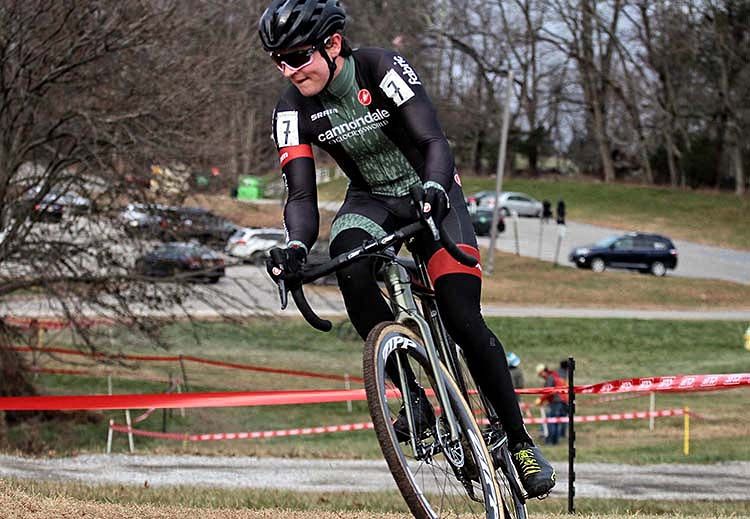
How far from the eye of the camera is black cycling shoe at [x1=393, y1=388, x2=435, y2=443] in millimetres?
5105

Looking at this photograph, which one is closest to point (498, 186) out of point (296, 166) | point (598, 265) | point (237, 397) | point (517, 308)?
point (517, 308)

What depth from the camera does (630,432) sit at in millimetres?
23031

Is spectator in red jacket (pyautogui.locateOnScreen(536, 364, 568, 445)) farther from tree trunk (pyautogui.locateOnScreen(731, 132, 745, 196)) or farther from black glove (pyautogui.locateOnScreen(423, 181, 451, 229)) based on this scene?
tree trunk (pyautogui.locateOnScreen(731, 132, 745, 196))

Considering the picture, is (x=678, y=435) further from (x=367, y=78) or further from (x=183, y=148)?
(x=367, y=78)

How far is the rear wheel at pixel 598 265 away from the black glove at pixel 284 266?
48.3m

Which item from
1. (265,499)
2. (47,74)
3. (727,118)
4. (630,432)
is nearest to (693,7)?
(727,118)

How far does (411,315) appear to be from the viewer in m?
5.34

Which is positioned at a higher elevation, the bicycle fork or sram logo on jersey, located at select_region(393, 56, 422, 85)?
sram logo on jersey, located at select_region(393, 56, 422, 85)

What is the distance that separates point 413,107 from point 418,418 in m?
1.39

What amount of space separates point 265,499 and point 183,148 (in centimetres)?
1100

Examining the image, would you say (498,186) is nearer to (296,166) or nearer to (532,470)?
(532,470)

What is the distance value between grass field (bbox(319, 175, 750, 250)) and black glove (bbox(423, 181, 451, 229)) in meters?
65.1

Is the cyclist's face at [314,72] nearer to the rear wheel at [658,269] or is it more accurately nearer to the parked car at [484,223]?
the rear wheel at [658,269]

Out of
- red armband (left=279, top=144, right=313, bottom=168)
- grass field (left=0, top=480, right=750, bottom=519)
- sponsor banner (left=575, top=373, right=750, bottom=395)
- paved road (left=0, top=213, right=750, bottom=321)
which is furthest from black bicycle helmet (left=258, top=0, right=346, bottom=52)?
paved road (left=0, top=213, right=750, bottom=321)
